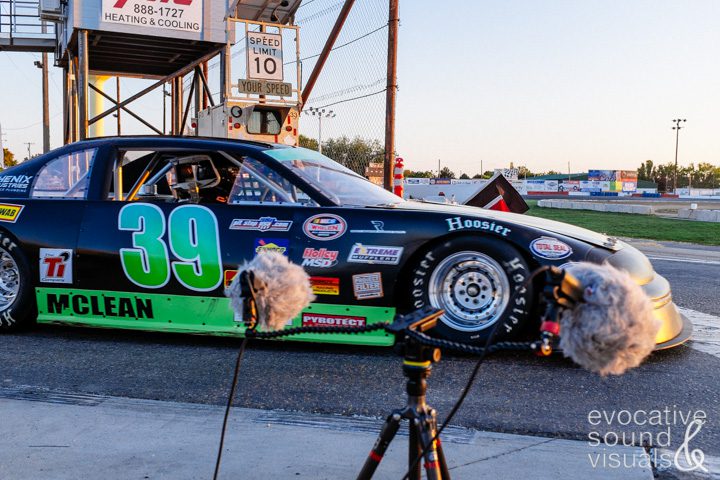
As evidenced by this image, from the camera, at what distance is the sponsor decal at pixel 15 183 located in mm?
4895

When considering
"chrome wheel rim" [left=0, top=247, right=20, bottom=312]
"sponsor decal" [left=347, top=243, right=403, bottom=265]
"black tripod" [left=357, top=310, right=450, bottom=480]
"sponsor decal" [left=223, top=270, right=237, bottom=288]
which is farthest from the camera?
"chrome wheel rim" [left=0, top=247, right=20, bottom=312]

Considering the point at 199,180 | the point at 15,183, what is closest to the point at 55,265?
the point at 15,183

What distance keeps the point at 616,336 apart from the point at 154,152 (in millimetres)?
4210

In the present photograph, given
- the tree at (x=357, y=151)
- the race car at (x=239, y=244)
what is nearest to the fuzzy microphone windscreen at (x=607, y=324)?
the race car at (x=239, y=244)

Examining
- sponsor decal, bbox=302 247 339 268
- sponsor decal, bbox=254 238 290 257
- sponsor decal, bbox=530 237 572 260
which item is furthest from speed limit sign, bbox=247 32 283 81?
sponsor decal, bbox=530 237 572 260

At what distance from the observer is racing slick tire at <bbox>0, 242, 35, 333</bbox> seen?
466cm

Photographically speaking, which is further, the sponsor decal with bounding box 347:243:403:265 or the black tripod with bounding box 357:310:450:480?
the sponsor decal with bounding box 347:243:403:265

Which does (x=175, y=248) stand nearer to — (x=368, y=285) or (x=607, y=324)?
(x=368, y=285)

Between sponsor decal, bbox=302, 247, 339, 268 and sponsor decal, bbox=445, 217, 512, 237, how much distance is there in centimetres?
73

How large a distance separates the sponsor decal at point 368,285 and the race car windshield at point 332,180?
533 mm

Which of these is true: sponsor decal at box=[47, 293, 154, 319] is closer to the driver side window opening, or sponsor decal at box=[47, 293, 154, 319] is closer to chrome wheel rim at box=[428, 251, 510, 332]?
the driver side window opening

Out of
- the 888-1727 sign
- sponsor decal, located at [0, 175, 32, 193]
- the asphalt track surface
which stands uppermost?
the 888-1727 sign

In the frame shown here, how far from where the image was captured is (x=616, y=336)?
1406 mm

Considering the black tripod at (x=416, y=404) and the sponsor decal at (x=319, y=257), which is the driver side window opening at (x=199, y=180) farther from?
the black tripod at (x=416, y=404)
